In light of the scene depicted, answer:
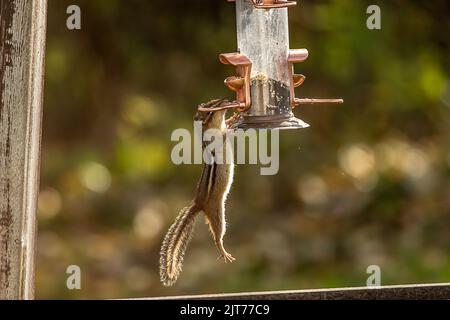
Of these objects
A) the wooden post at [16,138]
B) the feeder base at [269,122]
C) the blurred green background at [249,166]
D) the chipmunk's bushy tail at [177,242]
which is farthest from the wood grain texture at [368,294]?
the blurred green background at [249,166]

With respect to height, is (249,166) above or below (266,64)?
below

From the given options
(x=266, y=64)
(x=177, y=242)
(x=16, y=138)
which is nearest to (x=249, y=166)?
(x=266, y=64)

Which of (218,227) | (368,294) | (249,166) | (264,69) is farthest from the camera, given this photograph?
(249,166)

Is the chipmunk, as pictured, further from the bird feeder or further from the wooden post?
the wooden post

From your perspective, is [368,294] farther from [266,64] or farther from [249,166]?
[249,166]

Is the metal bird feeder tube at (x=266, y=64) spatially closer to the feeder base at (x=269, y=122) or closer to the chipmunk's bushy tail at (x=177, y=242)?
the feeder base at (x=269, y=122)

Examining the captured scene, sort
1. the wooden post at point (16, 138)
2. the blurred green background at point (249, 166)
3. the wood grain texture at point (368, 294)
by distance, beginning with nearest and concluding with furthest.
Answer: the wooden post at point (16, 138) → the wood grain texture at point (368, 294) → the blurred green background at point (249, 166)
